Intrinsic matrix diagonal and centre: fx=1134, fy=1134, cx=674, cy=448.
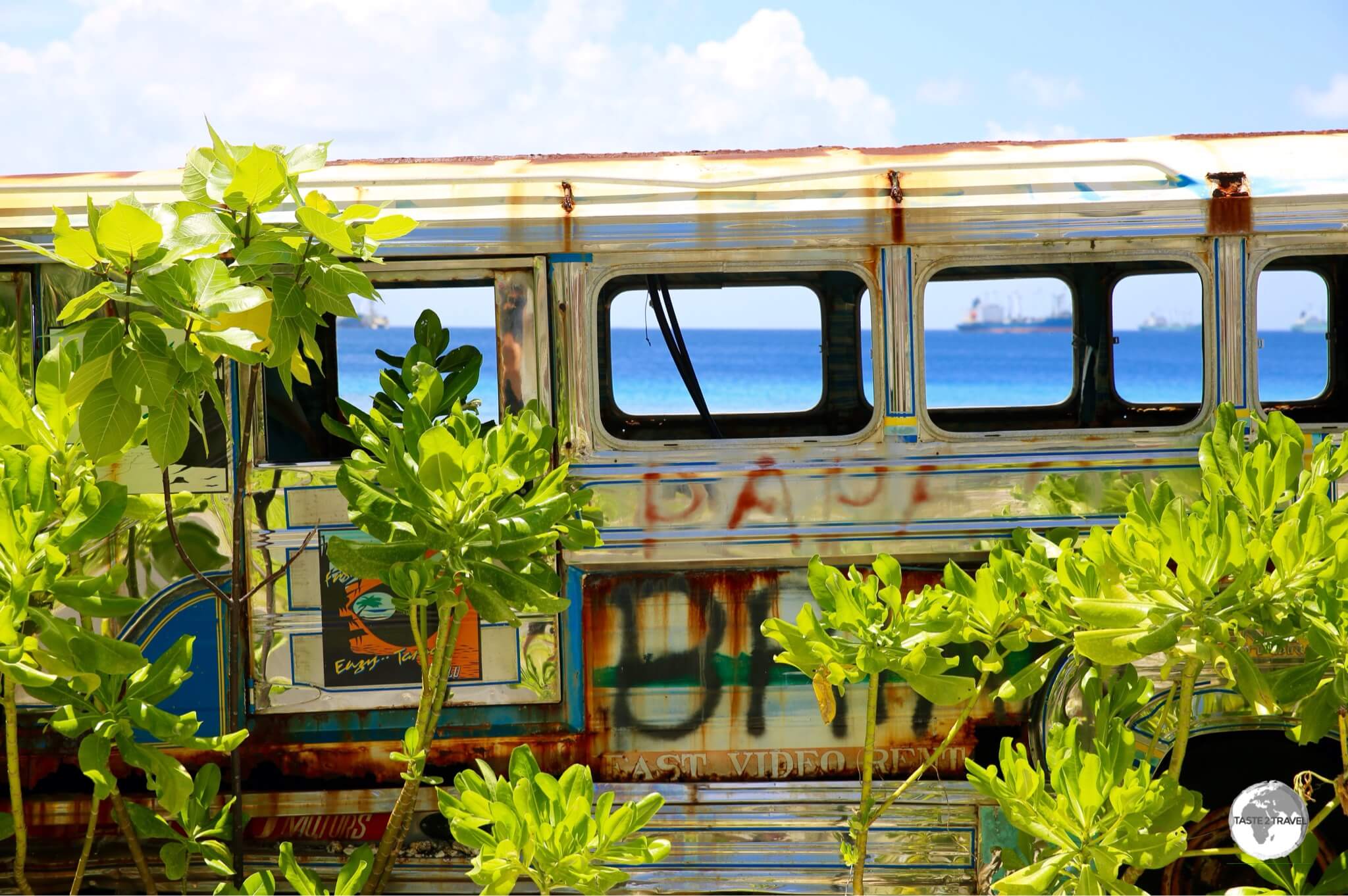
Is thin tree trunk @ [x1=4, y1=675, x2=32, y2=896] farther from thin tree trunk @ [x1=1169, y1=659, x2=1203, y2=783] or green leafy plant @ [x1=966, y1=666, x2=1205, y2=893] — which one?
thin tree trunk @ [x1=1169, y1=659, x2=1203, y2=783]

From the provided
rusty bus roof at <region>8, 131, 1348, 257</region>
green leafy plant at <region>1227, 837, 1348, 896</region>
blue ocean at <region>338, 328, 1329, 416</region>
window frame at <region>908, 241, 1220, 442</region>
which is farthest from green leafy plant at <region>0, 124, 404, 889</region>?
blue ocean at <region>338, 328, 1329, 416</region>

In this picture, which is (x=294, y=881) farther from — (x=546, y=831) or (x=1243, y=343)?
(x=1243, y=343)

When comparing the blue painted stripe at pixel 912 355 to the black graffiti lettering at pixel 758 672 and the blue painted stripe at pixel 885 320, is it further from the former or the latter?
the black graffiti lettering at pixel 758 672

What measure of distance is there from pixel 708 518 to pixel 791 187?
1145mm

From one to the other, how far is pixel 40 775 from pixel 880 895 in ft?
9.23

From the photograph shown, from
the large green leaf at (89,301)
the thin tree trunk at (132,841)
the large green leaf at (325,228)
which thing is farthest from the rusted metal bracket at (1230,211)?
the thin tree trunk at (132,841)

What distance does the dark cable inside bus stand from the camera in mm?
4598

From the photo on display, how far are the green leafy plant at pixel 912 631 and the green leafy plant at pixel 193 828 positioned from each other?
5.73ft

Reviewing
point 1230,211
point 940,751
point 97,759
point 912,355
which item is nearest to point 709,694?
point 940,751

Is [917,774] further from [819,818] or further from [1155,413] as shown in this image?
[1155,413]

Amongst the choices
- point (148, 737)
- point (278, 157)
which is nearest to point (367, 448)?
point (278, 157)

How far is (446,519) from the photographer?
10.3ft

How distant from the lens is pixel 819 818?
3.76 metres

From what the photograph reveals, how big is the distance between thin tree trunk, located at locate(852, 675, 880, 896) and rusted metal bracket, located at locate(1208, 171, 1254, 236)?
187 centimetres
